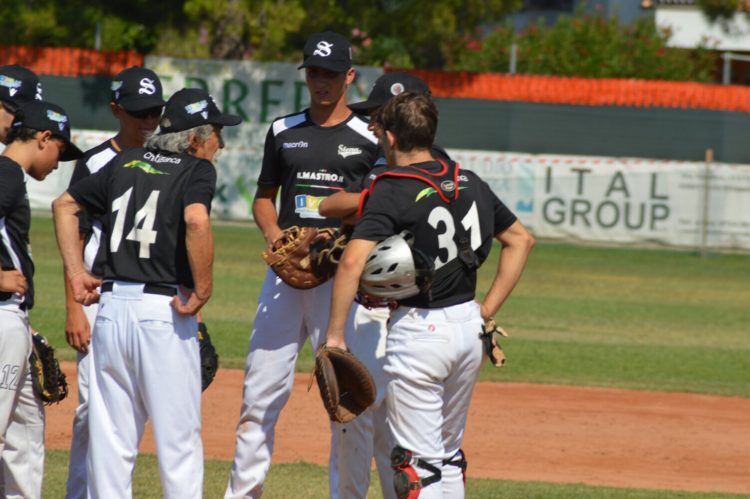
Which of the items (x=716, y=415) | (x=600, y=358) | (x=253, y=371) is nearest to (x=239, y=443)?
(x=253, y=371)

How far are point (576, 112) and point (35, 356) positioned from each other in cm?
2081

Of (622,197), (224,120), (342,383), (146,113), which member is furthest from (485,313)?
(622,197)

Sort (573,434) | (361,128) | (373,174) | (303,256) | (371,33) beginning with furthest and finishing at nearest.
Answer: (371,33) < (573,434) < (361,128) < (303,256) < (373,174)

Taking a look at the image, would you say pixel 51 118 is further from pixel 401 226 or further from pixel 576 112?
pixel 576 112

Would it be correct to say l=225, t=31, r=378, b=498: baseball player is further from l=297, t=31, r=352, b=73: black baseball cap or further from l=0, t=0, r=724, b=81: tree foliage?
l=0, t=0, r=724, b=81: tree foliage

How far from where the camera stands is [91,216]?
6398 mm

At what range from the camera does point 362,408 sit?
5.55 m

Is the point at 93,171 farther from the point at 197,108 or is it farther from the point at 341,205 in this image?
the point at 341,205

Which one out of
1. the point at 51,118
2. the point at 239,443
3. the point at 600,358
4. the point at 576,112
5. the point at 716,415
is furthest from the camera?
the point at 576,112

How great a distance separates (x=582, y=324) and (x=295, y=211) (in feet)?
30.4

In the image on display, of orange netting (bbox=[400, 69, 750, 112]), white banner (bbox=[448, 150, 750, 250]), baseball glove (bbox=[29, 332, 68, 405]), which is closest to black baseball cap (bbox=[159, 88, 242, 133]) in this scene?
baseball glove (bbox=[29, 332, 68, 405])

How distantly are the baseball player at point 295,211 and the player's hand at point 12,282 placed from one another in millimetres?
1354

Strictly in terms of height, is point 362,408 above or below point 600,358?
above

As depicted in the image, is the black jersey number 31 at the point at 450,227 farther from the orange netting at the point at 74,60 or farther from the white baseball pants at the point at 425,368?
the orange netting at the point at 74,60
